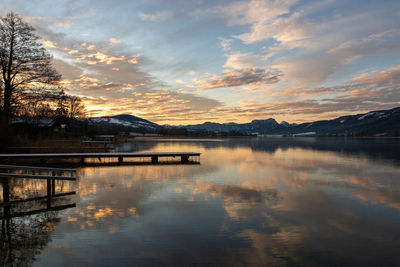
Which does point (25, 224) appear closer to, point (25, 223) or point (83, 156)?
point (25, 223)

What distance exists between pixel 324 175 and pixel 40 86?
2388 cm

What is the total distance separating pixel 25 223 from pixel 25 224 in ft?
0.26

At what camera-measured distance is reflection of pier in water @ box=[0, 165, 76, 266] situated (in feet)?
19.1

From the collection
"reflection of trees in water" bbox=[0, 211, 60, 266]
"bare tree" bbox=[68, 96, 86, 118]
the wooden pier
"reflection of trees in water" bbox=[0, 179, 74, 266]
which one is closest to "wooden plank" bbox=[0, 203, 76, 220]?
"reflection of trees in water" bbox=[0, 179, 74, 266]

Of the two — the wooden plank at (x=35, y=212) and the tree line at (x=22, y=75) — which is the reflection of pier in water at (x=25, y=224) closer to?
the wooden plank at (x=35, y=212)

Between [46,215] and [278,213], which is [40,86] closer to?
[46,215]

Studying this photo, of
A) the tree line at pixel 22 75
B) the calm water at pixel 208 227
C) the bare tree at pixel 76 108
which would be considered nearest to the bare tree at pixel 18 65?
the tree line at pixel 22 75

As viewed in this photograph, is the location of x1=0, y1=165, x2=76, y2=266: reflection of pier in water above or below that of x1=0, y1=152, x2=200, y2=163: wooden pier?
below

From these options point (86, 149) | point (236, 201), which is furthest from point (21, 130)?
point (236, 201)

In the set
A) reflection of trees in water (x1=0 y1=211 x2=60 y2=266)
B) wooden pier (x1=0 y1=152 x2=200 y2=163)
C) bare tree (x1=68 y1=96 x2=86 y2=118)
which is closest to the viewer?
reflection of trees in water (x1=0 y1=211 x2=60 y2=266)

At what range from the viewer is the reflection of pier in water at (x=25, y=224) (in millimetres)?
5809

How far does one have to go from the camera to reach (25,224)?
7.52 metres

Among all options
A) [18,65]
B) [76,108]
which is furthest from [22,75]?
[76,108]

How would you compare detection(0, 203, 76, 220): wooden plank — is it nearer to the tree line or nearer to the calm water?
the calm water
